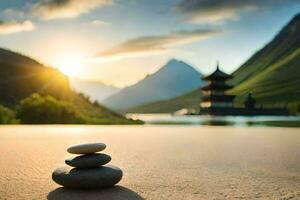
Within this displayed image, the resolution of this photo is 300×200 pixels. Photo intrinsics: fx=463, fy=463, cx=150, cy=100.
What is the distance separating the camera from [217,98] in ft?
293

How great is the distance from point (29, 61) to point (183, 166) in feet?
280

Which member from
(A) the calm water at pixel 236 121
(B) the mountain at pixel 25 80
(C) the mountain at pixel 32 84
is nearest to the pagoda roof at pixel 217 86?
(A) the calm water at pixel 236 121

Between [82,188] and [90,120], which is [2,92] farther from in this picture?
[82,188]

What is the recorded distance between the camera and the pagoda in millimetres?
86250

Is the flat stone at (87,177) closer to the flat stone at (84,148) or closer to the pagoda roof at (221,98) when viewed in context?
the flat stone at (84,148)

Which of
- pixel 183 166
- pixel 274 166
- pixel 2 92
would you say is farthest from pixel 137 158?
pixel 2 92

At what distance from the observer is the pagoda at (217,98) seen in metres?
86.2

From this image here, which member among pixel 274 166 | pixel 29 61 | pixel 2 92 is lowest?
pixel 274 166

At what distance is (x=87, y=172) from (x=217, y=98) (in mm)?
78272

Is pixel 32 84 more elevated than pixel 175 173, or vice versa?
pixel 32 84

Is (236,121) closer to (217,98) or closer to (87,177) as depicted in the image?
(217,98)

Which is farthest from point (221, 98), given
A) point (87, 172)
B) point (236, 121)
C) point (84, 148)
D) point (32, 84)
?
point (87, 172)

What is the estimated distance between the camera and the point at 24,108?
5572cm

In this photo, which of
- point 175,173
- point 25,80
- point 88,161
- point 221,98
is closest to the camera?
point 88,161
